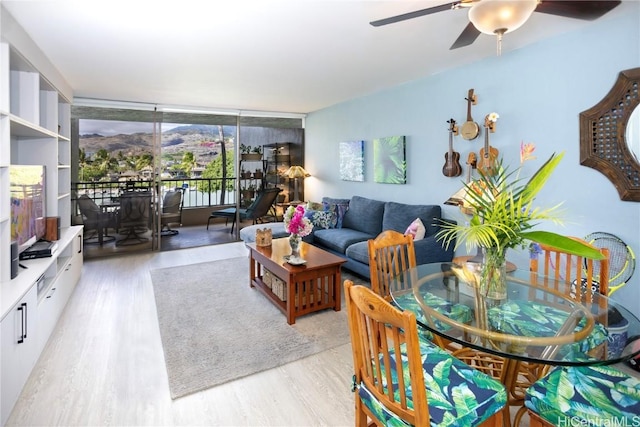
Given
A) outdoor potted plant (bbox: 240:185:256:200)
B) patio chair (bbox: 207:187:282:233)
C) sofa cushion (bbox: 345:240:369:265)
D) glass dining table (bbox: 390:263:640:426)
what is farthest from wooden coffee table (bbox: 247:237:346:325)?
outdoor potted plant (bbox: 240:185:256:200)

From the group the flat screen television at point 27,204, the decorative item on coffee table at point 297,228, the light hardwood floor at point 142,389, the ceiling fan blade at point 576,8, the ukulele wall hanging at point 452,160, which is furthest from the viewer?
the ukulele wall hanging at point 452,160

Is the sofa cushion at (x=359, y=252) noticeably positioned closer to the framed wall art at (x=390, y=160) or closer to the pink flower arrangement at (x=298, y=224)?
the pink flower arrangement at (x=298, y=224)

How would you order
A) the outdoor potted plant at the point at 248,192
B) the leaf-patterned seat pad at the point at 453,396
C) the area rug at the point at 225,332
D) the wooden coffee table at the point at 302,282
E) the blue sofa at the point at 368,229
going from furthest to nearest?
the outdoor potted plant at the point at 248,192, the blue sofa at the point at 368,229, the wooden coffee table at the point at 302,282, the area rug at the point at 225,332, the leaf-patterned seat pad at the point at 453,396

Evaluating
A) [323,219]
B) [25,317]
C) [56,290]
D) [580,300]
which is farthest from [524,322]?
[323,219]

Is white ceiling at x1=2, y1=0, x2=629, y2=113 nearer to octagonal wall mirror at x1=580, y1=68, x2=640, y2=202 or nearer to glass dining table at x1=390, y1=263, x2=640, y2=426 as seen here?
octagonal wall mirror at x1=580, y1=68, x2=640, y2=202

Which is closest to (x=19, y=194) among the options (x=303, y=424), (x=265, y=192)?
(x=303, y=424)

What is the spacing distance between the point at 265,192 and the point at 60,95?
133 inches

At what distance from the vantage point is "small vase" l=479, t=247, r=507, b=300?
1771mm

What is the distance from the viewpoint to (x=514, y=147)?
331 centimetres

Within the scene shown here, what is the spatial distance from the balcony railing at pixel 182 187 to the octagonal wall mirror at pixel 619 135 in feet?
Result: 18.5

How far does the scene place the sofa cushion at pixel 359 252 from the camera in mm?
3930

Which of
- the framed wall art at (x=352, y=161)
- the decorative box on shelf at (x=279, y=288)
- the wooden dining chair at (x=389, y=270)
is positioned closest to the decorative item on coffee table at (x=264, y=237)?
the decorative box on shelf at (x=279, y=288)

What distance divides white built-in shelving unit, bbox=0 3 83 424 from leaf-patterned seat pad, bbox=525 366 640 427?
2558mm

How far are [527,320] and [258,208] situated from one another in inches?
215
